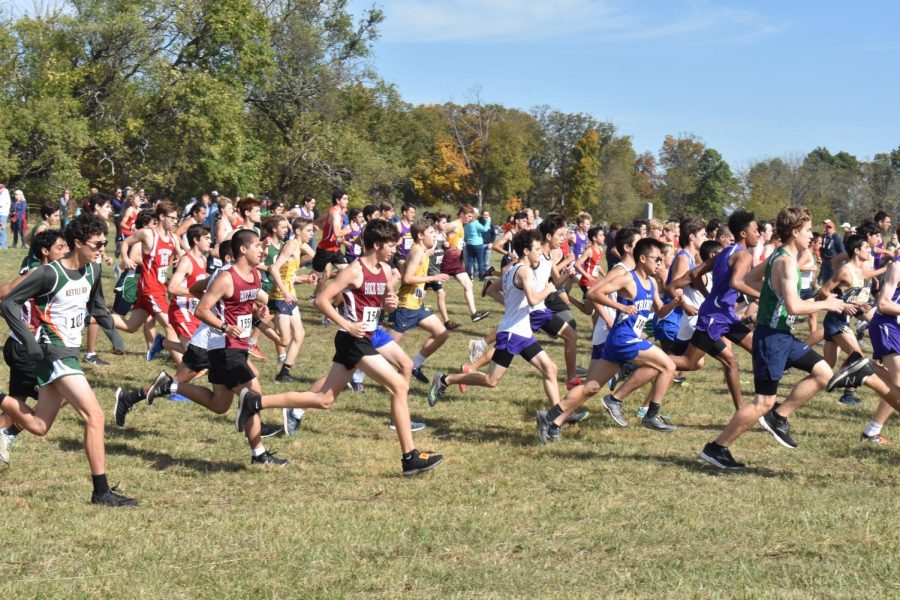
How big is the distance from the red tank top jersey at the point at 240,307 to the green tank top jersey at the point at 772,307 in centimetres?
402

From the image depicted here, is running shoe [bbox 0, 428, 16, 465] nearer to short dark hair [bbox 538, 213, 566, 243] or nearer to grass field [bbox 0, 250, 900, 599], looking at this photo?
grass field [bbox 0, 250, 900, 599]

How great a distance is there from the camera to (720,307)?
9.41 m

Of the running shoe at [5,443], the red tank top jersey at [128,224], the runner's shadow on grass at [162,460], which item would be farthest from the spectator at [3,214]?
the running shoe at [5,443]

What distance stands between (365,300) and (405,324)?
3.33 m

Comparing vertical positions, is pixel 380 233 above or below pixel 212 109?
below

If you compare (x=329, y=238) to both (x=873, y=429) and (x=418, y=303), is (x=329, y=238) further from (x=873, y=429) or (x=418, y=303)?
(x=873, y=429)

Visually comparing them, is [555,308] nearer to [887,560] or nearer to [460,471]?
[460,471]

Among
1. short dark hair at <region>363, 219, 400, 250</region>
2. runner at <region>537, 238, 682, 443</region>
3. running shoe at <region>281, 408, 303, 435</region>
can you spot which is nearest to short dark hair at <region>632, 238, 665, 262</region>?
runner at <region>537, 238, 682, 443</region>

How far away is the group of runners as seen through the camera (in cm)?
687

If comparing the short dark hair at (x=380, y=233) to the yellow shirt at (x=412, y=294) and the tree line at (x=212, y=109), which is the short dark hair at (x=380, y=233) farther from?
the tree line at (x=212, y=109)

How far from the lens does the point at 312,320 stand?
703 inches

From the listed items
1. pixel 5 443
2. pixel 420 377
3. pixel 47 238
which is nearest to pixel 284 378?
pixel 420 377

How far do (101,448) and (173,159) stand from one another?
39629mm

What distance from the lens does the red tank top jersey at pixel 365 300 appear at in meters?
7.90
